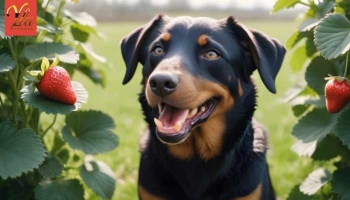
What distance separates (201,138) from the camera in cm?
354

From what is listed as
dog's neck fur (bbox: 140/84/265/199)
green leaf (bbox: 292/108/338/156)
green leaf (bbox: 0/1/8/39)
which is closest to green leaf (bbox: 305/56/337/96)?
green leaf (bbox: 292/108/338/156)

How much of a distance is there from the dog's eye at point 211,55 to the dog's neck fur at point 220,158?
314 mm

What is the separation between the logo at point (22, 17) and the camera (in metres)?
3.35

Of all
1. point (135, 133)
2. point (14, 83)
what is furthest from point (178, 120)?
point (135, 133)

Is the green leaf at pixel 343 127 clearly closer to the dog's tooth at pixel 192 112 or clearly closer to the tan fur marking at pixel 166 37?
the dog's tooth at pixel 192 112

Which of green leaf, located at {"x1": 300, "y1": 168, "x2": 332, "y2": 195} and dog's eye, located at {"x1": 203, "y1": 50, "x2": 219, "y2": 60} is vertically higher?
dog's eye, located at {"x1": 203, "y1": 50, "x2": 219, "y2": 60}

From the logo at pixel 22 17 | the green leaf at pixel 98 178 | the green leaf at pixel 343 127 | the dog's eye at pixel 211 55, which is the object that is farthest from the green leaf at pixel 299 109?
the logo at pixel 22 17

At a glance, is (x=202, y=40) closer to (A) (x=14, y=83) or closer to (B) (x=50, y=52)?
(B) (x=50, y=52)

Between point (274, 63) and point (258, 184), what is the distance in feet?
2.21

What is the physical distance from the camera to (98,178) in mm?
3662

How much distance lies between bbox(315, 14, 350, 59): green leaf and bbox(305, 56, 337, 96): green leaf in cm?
65

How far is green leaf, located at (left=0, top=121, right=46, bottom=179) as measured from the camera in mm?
2994

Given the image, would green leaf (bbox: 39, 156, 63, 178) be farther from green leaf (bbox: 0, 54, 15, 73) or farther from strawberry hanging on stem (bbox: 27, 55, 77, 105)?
green leaf (bbox: 0, 54, 15, 73)

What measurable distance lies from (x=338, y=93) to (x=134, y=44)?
1.25 metres
